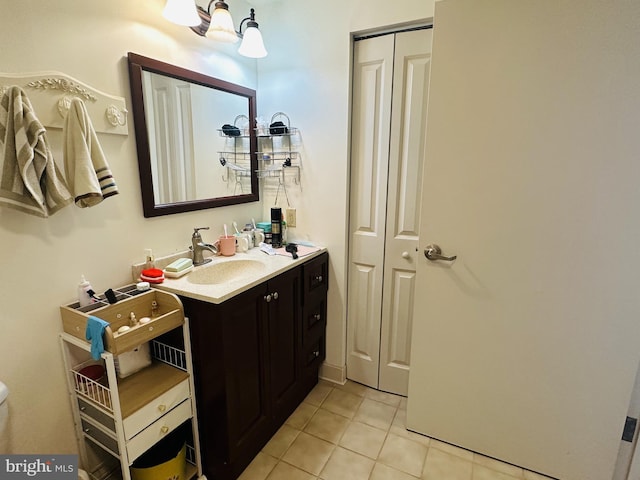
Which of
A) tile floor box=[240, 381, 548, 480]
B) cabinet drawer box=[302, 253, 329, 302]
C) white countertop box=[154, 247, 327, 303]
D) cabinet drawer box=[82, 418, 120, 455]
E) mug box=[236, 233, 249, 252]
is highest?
mug box=[236, 233, 249, 252]

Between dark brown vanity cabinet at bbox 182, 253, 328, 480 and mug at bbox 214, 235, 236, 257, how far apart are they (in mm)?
412

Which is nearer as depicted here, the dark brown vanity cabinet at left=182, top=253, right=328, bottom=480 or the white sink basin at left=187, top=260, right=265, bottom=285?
the dark brown vanity cabinet at left=182, top=253, right=328, bottom=480

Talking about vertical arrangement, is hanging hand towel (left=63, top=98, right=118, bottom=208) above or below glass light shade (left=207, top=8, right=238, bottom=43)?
below

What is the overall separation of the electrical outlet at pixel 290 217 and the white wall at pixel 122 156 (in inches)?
1.9

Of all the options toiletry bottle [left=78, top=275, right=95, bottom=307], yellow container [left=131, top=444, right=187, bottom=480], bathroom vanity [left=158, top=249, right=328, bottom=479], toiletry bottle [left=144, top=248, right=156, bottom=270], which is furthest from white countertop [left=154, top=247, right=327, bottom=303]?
yellow container [left=131, top=444, right=187, bottom=480]

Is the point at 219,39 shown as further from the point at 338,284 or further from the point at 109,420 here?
the point at 109,420

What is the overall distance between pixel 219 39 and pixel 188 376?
1.59 m

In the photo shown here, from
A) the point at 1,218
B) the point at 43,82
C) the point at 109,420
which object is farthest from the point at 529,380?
the point at 43,82

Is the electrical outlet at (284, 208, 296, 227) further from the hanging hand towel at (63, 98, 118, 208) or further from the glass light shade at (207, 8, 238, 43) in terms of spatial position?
the hanging hand towel at (63, 98, 118, 208)

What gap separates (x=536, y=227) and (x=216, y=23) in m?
1.75

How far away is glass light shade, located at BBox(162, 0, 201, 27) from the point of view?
142 cm

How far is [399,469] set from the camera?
5.30ft

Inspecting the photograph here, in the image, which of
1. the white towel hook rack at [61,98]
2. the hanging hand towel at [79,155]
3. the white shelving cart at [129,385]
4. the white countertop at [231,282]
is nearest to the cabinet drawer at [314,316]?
the white countertop at [231,282]

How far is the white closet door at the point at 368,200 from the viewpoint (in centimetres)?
190
